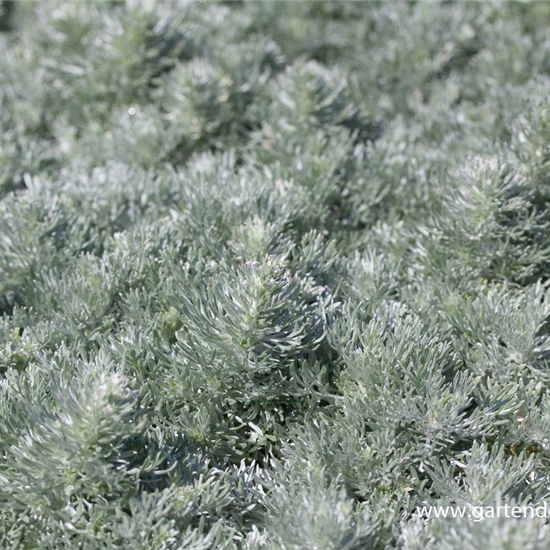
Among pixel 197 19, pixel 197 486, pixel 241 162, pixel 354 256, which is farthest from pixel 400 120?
pixel 197 486

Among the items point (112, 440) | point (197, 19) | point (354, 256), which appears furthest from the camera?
point (197, 19)

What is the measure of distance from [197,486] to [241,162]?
2.21 meters

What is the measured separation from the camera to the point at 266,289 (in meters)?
2.08

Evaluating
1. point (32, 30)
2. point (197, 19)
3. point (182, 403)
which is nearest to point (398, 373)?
point (182, 403)

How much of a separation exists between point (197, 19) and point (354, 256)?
7.35 feet

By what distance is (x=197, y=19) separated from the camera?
4.33 m

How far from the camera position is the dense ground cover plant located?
6.25 feet

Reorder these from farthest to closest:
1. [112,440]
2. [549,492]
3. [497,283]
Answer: [497,283]
[549,492]
[112,440]

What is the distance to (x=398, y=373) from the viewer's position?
218 centimetres

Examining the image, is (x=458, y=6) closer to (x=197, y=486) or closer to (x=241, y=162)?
(x=241, y=162)

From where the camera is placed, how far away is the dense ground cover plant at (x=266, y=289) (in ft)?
6.25

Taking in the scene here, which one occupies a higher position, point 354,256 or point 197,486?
point 354,256

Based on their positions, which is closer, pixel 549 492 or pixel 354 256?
pixel 549 492

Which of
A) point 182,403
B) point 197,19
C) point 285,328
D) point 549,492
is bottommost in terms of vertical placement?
point 182,403
